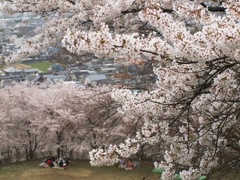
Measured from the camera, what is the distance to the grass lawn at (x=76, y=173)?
560 inches

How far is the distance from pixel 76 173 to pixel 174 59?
1352 centimetres

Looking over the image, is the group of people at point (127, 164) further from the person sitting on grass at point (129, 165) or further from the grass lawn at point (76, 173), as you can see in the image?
the grass lawn at point (76, 173)

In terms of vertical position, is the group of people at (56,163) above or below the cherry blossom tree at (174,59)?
below

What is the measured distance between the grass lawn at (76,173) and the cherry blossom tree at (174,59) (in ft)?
33.0

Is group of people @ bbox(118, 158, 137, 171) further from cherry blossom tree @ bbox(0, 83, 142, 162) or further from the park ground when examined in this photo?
cherry blossom tree @ bbox(0, 83, 142, 162)

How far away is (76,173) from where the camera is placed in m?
15.2

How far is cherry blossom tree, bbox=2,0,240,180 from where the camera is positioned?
2.35m

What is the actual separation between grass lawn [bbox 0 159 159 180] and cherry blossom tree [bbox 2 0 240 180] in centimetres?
1006

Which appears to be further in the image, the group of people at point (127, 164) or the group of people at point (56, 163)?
the group of people at point (56, 163)

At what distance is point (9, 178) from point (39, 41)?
10.8 metres

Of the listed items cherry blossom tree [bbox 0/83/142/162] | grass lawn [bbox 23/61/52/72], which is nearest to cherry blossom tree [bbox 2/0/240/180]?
cherry blossom tree [bbox 0/83/142/162]

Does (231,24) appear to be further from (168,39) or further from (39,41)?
(39,41)

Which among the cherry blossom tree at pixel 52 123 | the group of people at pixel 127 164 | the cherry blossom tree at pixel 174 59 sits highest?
the cherry blossom tree at pixel 174 59

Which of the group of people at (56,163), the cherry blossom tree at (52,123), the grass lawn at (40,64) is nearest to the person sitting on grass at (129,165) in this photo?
the cherry blossom tree at (52,123)
